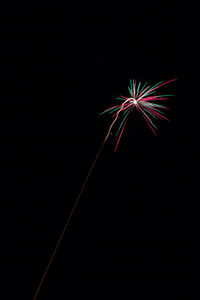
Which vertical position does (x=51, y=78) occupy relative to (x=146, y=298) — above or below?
above

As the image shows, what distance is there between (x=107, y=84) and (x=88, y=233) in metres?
1.16

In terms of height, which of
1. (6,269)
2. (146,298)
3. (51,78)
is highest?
(51,78)

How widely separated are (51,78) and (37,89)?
14 centimetres

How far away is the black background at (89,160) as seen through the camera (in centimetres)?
156

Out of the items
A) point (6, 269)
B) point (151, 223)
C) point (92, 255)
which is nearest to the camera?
point (6, 269)

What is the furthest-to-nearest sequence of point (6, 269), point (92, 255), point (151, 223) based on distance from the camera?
point (151, 223) < point (92, 255) < point (6, 269)

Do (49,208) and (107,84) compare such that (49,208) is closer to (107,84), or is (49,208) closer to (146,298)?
(146,298)

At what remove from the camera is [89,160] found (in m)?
1.66

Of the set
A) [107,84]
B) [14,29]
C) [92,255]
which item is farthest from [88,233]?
[14,29]

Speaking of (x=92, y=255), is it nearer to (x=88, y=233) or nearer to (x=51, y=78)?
(x=88, y=233)

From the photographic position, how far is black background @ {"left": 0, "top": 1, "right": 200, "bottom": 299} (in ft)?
5.12

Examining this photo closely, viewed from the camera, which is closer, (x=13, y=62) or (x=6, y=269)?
(x=6, y=269)

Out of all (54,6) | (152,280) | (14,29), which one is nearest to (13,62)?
(14,29)

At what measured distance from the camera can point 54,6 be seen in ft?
5.26
